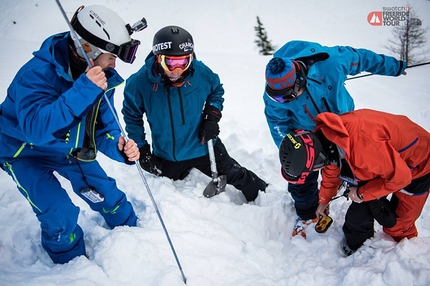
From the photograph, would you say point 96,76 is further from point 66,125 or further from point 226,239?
point 226,239

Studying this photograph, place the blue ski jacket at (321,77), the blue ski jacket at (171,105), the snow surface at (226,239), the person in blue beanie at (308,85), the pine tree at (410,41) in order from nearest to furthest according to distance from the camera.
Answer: the snow surface at (226,239)
the person in blue beanie at (308,85)
the blue ski jacket at (321,77)
the blue ski jacket at (171,105)
the pine tree at (410,41)

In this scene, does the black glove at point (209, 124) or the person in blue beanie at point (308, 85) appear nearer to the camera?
the person in blue beanie at point (308, 85)

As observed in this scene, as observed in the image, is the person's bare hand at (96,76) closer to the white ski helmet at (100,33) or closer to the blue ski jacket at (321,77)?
the white ski helmet at (100,33)

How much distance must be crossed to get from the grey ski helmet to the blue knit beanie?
0.84 metres

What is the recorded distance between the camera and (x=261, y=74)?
809cm

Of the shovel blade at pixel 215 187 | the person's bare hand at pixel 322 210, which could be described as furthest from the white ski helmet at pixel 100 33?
the person's bare hand at pixel 322 210

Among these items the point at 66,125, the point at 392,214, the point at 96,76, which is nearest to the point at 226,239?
the point at 392,214

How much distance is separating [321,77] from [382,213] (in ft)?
4.48

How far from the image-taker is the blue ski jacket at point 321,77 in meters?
2.90

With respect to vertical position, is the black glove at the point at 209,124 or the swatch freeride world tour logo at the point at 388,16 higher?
the black glove at the point at 209,124

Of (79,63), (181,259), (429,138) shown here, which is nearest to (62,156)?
(79,63)

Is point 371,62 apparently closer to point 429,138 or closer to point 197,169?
point 429,138

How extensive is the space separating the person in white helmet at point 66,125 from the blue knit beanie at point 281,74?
119cm

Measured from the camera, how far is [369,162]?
2.14 m
